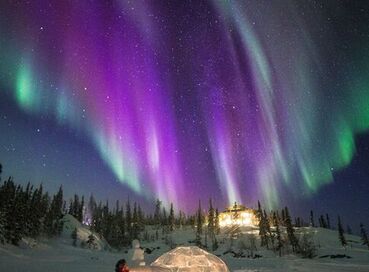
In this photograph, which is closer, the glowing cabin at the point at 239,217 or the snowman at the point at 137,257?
the snowman at the point at 137,257

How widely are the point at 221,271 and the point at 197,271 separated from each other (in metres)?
2.88

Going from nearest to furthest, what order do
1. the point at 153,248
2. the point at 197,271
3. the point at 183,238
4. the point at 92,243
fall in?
the point at 197,271, the point at 92,243, the point at 153,248, the point at 183,238

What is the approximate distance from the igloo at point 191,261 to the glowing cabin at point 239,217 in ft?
430

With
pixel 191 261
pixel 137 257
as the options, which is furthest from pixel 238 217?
pixel 137 257

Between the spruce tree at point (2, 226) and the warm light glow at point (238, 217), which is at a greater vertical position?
the warm light glow at point (238, 217)

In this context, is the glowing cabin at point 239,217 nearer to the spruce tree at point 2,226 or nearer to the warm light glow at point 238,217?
the warm light glow at point 238,217

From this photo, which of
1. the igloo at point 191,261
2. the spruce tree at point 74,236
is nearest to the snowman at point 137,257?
the igloo at point 191,261

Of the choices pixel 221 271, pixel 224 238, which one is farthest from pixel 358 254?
pixel 221 271

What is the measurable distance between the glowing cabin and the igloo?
131 metres

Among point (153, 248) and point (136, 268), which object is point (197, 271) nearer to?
point (136, 268)

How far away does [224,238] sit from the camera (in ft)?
420

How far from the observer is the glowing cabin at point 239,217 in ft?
521

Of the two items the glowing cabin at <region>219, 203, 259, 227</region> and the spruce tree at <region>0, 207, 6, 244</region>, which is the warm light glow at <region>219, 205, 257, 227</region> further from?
the spruce tree at <region>0, 207, 6, 244</region>

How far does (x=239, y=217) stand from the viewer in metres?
161
